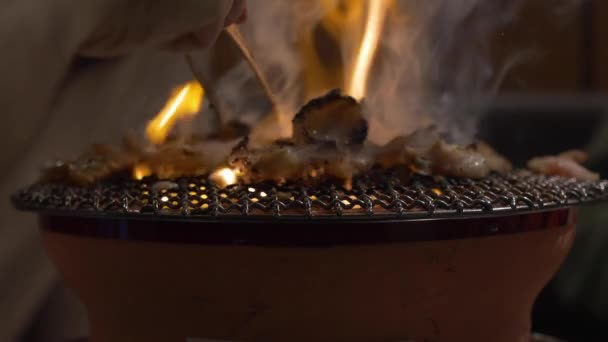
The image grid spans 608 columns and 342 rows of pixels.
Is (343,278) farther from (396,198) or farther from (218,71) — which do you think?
(218,71)

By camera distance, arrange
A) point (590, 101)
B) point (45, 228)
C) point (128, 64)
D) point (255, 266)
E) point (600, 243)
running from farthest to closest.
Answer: point (590, 101) → point (600, 243) → point (128, 64) → point (45, 228) → point (255, 266)

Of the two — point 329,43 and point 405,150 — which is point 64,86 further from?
point 405,150

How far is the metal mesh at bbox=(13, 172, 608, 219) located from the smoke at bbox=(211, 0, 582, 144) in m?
0.19

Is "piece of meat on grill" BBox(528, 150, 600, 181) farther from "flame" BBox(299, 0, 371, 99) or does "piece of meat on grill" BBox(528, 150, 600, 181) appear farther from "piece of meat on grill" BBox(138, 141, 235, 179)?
"piece of meat on grill" BBox(138, 141, 235, 179)

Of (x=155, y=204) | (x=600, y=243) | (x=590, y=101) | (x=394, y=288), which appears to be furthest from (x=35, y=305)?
(x=590, y=101)

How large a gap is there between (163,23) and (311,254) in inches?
11.6

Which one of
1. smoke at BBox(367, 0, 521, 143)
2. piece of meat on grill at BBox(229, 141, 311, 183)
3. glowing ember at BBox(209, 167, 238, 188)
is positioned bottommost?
glowing ember at BBox(209, 167, 238, 188)

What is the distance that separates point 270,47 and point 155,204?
1.15ft

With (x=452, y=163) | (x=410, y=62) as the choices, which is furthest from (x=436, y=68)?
(x=452, y=163)

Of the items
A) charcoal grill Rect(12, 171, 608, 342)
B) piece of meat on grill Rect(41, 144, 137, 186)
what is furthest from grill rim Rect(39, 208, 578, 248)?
piece of meat on grill Rect(41, 144, 137, 186)

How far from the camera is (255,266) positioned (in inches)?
21.5

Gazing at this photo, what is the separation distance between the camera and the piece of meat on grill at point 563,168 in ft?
2.41

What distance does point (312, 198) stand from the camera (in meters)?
0.54

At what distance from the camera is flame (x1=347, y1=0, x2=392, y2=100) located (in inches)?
30.2
